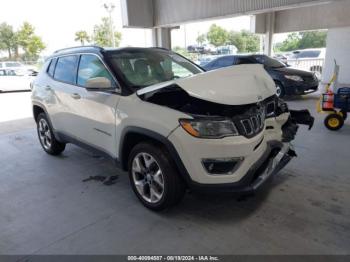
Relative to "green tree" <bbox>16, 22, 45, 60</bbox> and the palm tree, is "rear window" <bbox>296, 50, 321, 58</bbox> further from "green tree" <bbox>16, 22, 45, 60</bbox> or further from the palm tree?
the palm tree

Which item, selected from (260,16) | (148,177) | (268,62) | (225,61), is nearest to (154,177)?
(148,177)

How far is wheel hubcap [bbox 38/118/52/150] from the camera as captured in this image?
453 centimetres

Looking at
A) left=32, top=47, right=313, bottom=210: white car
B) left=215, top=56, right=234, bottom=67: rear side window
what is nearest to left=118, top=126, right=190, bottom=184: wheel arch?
left=32, top=47, right=313, bottom=210: white car

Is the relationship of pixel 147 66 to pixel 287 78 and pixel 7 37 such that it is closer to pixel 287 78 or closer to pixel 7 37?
pixel 287 78

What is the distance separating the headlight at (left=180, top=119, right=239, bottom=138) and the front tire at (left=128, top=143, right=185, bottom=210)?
37cm

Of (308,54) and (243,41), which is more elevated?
(243,41)

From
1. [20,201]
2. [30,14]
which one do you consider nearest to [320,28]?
[20,201]

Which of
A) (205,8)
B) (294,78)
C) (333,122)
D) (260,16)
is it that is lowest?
(333,122)

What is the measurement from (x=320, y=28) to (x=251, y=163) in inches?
540

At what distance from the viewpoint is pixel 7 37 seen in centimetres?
3588

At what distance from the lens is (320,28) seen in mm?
13547

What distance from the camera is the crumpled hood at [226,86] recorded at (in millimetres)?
2363

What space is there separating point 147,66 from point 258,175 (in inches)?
70.7

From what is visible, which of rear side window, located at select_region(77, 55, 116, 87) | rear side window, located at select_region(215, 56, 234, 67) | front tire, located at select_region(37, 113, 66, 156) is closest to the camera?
rear side window, located at select_region(77, 55, 116, 87)
